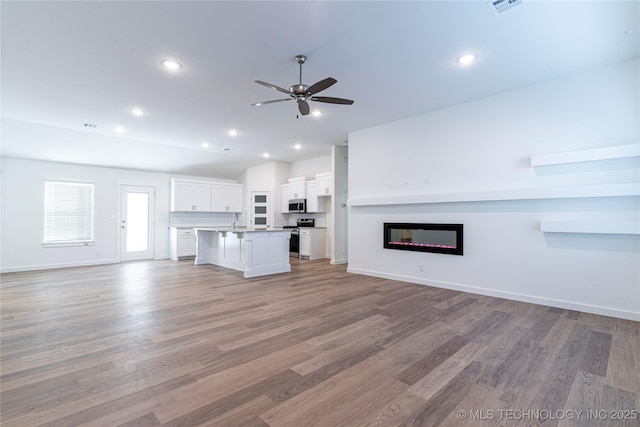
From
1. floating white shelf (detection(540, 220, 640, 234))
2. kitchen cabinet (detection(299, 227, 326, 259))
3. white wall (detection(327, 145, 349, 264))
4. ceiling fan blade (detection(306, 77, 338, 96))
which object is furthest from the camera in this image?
kitchen cabinet (detection(299, 227, 326, 259))

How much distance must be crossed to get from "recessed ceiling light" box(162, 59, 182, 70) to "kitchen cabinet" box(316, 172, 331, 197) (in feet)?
15.9

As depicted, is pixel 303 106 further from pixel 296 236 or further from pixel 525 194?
pixel 296 236

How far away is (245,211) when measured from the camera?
10.1 metres

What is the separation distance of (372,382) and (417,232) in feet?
11.6

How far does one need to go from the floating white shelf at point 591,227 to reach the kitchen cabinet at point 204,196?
855cm

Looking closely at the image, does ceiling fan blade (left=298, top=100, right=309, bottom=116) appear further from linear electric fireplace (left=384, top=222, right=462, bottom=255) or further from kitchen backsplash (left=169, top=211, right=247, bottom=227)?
kitchen backsplash (left=169, top=211, right=247, bottom=227)

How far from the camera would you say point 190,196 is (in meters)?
8.95

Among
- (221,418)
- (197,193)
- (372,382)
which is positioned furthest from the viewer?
(197,193)

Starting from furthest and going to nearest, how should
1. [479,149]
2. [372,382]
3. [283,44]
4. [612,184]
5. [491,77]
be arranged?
[479,149] < [491,77] < [612,184] < [283,44] < [372,382]

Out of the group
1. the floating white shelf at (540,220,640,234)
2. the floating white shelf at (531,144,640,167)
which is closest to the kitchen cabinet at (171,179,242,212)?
the floating white shelf at (531,144,640,167)

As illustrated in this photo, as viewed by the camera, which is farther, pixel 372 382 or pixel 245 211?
pixel 245 211

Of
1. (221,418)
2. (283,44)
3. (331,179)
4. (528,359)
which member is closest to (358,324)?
(528,359)

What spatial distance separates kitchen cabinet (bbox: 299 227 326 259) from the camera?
27.2ft

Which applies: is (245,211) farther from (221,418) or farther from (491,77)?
(221,418)
